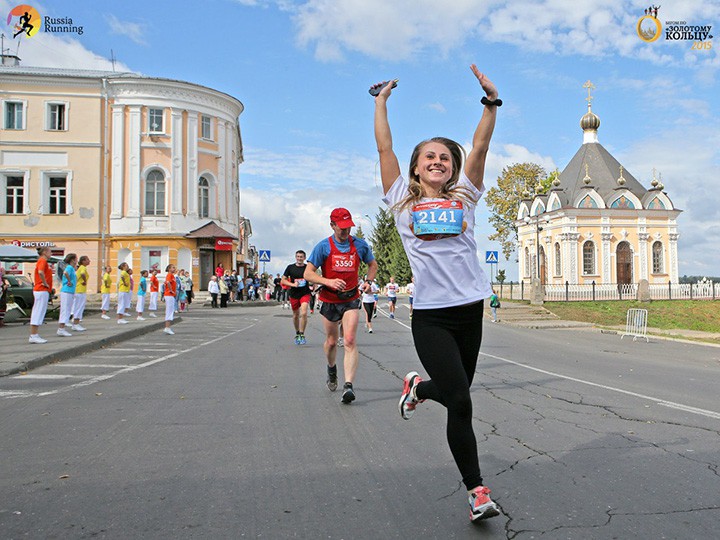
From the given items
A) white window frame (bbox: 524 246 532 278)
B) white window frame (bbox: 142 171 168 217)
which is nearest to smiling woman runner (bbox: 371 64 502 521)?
Result: white window frame (bbox: 142 171 168 217)

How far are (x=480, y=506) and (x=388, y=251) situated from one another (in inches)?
3322

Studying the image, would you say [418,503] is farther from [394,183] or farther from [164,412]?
[164,412]

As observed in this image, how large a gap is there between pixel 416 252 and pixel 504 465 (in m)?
1.76

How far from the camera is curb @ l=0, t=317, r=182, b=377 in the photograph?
9.09m

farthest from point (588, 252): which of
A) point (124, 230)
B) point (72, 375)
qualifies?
point (72, 375)

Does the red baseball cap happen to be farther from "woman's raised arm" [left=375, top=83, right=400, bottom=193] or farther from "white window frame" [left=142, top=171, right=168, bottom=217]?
"white window frame" [left=142, top=171, right=168, bottom=217]

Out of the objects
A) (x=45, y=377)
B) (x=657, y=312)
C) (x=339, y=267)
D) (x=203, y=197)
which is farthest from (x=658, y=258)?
(x=45, y=377)

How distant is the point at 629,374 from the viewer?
1004 cm

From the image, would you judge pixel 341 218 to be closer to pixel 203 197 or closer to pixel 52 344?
pixel 52 344

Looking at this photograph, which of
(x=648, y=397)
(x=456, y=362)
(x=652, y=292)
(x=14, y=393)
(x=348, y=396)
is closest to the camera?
(x=456, y=362)

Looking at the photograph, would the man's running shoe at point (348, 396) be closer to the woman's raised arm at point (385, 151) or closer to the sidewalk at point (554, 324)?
the woman's raised arm at point (385, 151)

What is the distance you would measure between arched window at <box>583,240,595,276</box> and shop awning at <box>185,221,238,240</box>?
26485 mm

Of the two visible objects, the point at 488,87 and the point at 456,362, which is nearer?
the point at 456,362

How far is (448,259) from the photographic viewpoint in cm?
354
